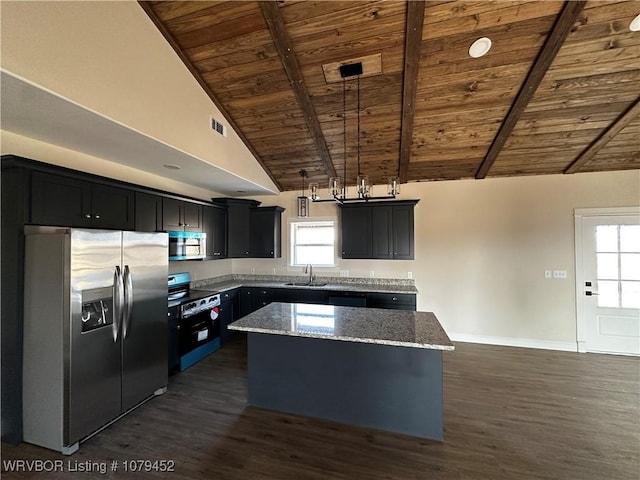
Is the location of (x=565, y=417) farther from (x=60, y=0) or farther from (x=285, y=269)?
(x=60, y=0)

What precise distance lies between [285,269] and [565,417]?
4.36 m

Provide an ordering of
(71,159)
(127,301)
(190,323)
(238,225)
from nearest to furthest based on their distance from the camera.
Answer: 1. (127,301)
2. (71,159)
3. (190,323)
4. (238,225)

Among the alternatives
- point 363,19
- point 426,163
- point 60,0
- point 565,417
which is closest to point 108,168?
point 60,0

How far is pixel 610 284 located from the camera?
13.4 feet

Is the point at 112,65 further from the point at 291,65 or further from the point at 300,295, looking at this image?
the point at 300,295

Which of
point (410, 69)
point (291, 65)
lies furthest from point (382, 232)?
point (291, 65)

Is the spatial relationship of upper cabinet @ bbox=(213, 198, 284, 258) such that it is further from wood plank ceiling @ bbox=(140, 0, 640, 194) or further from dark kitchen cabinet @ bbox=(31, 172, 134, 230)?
dark kitchen cabinet @ bbox=(31, 172, 134, 230)

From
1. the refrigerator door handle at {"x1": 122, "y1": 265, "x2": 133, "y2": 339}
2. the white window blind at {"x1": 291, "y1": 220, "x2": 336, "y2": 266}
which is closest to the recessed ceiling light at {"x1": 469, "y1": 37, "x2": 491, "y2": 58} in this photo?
the white window blind at {"x1": 291, "y1": 220, "x2": 336, "y2": 266}

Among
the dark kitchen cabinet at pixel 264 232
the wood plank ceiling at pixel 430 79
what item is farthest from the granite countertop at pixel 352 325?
the wood plank ceiling at pixel 430 79

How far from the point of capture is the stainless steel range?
135 inches

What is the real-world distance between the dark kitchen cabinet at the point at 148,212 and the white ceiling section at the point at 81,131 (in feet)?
1.36

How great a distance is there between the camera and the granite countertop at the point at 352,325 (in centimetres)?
210

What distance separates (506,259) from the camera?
176 inches

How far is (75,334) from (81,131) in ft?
5.69
